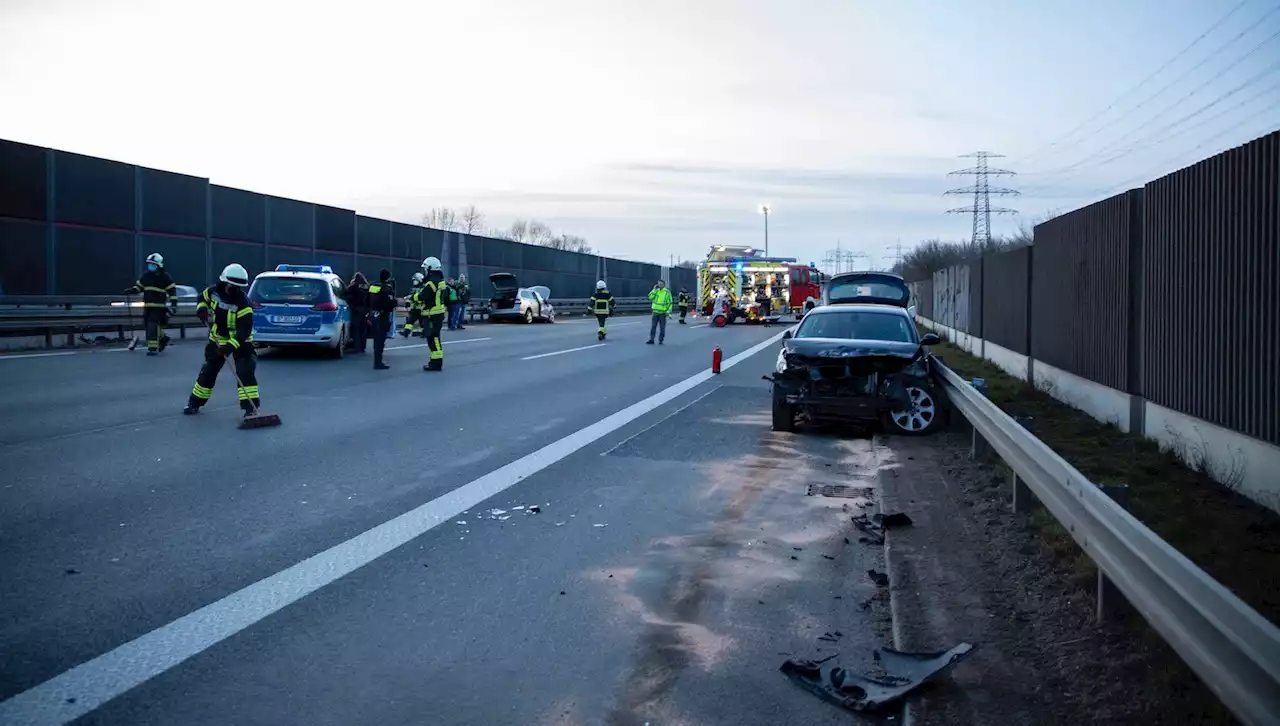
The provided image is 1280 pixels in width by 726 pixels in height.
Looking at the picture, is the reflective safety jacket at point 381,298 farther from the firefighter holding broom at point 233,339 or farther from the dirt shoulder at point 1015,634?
the dirt shoulder at point 1015,634

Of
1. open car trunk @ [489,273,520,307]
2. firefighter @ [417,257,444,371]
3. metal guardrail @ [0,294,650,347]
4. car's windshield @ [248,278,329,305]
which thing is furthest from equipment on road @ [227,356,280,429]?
open car trunk @ [489,273,520,307]

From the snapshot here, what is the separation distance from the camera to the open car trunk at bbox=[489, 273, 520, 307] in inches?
1793

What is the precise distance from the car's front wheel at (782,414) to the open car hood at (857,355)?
483mm

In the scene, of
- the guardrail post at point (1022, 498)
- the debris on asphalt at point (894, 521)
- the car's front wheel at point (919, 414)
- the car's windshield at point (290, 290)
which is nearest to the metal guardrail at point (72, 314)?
the car's windshield at point (290, 290)

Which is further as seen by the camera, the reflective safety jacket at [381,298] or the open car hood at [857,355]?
the reflective safety jacket at [381,298]

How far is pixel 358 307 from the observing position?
912 inches

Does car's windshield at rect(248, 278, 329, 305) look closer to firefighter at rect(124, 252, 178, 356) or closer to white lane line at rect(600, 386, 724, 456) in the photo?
firefighter at rect(124, 252, 178, 356)

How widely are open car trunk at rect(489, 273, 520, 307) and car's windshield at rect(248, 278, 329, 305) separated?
23943mm

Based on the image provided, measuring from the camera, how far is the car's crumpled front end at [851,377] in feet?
38.2

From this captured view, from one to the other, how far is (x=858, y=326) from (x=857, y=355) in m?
1.40

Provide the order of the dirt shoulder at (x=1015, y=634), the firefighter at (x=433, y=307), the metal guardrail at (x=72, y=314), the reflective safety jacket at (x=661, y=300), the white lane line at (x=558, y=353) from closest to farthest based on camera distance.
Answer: the dirt shoulder at (x=1015, y=634) → the firefighter at (x=433, y=307) → the metal guardrail at (x=72, y=314) → the white lane line at (x=558, y=353) → the reflective safety jacket at (x=661, y=300)

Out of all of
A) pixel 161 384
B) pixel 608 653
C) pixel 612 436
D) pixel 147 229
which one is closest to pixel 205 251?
pixel 147 229

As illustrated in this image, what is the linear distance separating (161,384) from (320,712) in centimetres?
1301

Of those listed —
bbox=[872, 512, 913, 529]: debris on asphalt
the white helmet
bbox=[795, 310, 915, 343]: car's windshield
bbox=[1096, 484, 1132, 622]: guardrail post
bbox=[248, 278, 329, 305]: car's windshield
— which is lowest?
bbox=[872, 512, 913, 529]: debris on asphalt
